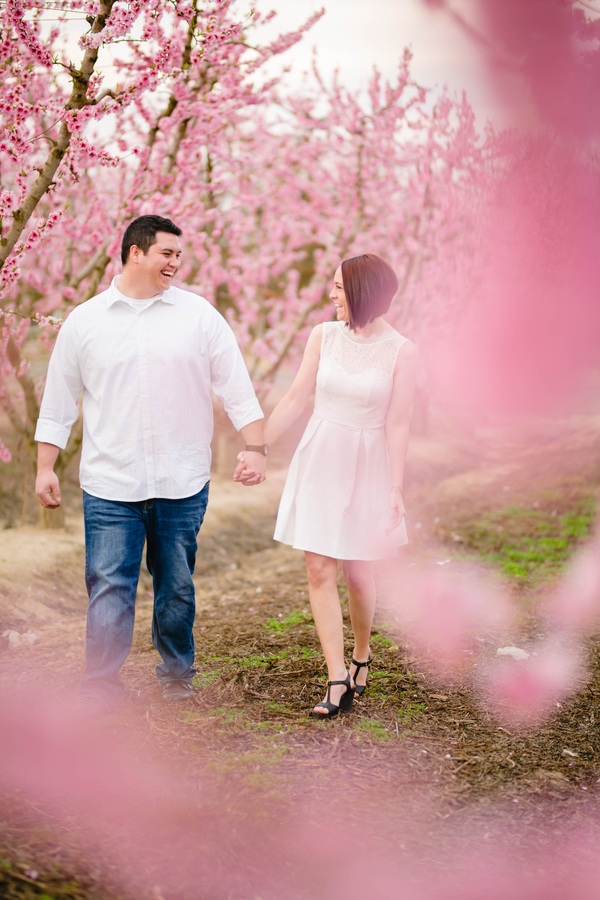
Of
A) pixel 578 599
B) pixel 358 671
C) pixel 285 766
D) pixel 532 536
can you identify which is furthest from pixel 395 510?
pixel 532 536

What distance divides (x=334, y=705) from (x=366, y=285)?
63.9 inches

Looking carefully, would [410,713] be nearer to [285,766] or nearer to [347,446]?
[285,766]

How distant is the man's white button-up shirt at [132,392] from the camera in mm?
3631

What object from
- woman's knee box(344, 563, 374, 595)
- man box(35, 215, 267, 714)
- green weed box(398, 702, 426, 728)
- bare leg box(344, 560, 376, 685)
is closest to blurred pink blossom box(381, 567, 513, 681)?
green weed box(398, 702, 426, 728)

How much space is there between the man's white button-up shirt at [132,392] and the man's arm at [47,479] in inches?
1.4

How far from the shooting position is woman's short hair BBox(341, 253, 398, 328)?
372cm

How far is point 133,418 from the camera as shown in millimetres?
3646

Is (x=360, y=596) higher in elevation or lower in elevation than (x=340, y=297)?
lower

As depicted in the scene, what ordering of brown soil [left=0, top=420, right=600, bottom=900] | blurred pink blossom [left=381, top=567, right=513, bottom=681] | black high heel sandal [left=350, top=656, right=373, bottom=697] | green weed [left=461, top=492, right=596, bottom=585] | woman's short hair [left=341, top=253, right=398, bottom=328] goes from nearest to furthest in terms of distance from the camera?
brown soil [left=0, top=420, right=600, bottom=900] < woman's short hair [left=341, top=253, right=398, bottom=328] < black high heel sandal [left=350, top=656, right=373, bottom=697] < blurred pink blossom [left=381, top=567, right=513, bottom=681] < green weed [left=461, top=492, right=596, bottom=585]

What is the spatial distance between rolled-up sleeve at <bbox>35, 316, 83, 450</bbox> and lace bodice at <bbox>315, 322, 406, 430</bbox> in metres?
0.94

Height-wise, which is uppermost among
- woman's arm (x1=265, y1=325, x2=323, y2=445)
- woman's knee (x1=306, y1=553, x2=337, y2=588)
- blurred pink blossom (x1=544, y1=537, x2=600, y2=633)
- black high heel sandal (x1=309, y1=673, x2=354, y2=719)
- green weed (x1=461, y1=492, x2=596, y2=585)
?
woman's arm (x1=265, y1=325, x2=323, y2=445)

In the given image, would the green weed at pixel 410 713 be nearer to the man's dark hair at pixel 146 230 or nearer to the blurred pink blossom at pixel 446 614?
the blurred pink blossom at pixel 446 614

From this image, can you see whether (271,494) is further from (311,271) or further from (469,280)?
(311,271)

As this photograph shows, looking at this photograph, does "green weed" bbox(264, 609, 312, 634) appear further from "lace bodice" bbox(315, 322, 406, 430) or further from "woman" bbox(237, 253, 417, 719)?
"lace bodice" bbox(315, 322, 406, 430)
